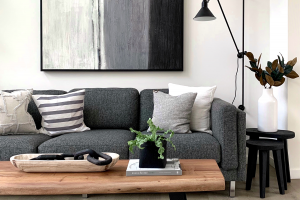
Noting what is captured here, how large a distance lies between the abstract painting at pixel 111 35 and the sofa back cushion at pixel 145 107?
1.23 ft

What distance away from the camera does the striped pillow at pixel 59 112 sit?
98.7 inches

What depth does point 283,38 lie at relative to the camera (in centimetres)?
278

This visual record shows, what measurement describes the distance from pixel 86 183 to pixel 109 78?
2018 millimetres

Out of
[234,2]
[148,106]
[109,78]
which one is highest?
[234,2]

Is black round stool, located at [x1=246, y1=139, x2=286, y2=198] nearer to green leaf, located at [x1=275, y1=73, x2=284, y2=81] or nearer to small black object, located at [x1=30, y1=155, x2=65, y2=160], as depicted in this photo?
green leaf, located at [x1=275, y1=73, x2=284, y2=81]

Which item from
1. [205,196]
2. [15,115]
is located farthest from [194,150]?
[15,115]

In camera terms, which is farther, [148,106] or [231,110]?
[148,106]

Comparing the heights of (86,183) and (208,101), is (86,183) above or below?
below

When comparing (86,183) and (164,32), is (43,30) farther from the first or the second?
(86,183)

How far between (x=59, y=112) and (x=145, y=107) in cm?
81

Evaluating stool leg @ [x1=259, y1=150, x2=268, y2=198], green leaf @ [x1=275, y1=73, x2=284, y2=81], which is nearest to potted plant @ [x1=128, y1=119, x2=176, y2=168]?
stool leg @ [x1=259, y1=150, x2=268, y2=198]

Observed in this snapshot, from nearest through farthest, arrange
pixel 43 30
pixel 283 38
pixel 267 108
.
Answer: pixel 267 108
pixel 283 38
pixel 43 30

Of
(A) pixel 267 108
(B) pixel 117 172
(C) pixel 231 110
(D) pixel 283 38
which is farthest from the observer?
(D) pixel 283 38

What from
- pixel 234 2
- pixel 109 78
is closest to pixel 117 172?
pixel 109 78
